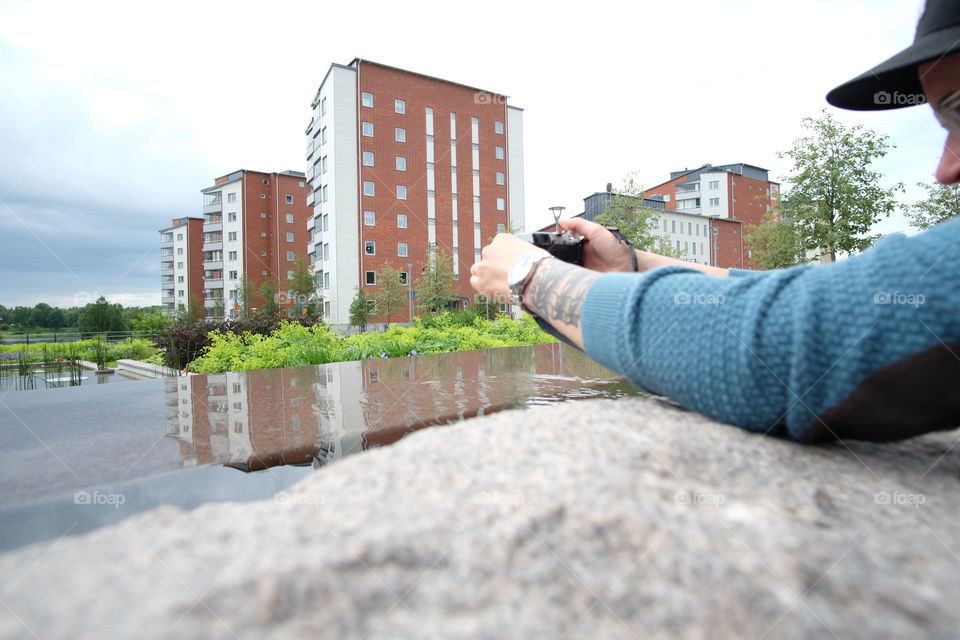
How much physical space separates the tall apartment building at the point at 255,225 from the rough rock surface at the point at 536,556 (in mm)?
58304

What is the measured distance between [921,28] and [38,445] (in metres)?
2.60

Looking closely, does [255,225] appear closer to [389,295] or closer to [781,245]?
[389,295]

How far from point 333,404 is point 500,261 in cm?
A: 137

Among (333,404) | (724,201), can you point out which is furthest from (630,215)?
(724,201)

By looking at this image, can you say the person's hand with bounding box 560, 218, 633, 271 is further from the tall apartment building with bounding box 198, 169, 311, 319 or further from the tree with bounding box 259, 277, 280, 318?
the tall apartment building with bounding box 198, 169, 311, 319

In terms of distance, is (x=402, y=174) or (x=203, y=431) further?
(x=402, y=174)

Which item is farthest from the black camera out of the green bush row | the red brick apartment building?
the red brick apartment building

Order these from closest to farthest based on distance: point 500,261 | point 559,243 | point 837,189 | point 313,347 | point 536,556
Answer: point 536,556, point 500,261, point 559,243, point 313,347, point 837,189

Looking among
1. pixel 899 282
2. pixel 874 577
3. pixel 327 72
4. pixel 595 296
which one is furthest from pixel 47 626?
pixel 327 72

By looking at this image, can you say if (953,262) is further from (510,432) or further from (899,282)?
(510,432)

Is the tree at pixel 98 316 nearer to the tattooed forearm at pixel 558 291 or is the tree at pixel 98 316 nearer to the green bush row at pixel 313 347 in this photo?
the green bush row at pixel 313 347

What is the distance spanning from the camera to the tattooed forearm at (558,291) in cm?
115

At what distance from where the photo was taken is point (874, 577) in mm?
538

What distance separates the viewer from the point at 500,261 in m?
1.42
